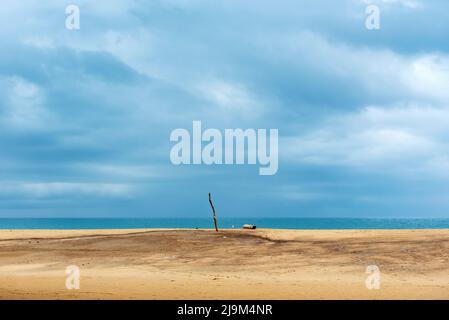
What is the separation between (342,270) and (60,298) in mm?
12900

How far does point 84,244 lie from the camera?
112 ft

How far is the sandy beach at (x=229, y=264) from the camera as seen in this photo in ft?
61.6

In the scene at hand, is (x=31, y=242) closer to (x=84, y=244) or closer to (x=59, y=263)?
(x=84, y=244)

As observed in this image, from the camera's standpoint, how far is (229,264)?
2623 centimetres

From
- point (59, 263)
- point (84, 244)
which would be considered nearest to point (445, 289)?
point (59, 263)

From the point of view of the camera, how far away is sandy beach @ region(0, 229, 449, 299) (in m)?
18.8
